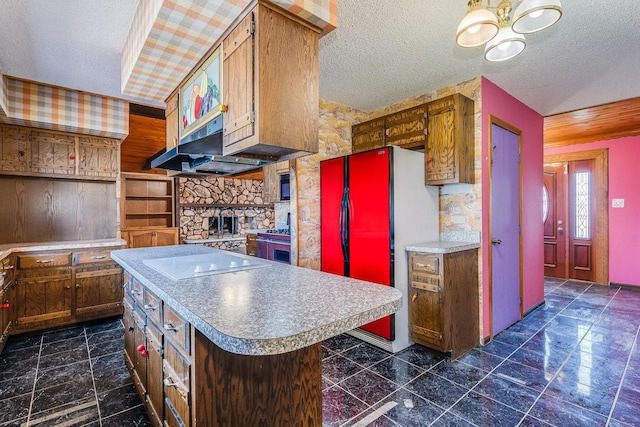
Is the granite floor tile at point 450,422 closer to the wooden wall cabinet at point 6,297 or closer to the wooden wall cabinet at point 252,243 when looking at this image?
the wooden wall cabinet at point 6,297

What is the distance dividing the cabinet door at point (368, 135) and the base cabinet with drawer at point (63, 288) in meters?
3.22

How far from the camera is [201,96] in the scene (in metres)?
2.03

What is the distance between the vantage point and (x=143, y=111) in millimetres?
4195

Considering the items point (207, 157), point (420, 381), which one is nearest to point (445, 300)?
point (420, 381)

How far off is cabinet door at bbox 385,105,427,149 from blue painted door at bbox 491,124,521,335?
0.74 meters

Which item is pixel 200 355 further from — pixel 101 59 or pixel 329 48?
pixel 101 59

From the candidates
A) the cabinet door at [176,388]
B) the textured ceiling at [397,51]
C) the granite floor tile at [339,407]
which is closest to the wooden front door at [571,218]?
the textured ceiling at [397,51]

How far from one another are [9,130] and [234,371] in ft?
13.0

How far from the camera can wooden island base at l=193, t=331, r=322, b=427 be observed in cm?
113

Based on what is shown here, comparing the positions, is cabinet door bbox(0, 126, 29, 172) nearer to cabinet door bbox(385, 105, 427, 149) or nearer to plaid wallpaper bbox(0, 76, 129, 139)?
plaid wallpaper bbox(0, 76, 129, 139)

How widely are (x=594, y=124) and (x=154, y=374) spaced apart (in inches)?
249

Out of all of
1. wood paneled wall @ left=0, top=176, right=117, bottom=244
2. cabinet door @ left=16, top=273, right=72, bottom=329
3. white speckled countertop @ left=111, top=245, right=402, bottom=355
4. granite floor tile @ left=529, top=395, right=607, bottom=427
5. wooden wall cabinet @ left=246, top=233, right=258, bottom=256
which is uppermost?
wood paneled wall @ left=0, top=176, right=117, bottom=244

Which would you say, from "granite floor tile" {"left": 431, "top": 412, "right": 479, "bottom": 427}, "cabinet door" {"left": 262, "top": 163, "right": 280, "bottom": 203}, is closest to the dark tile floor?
"granite floor tile" {"left": 431, "top": 412, "right": 479, "bottom": 427}

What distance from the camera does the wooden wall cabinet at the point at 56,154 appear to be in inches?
130
